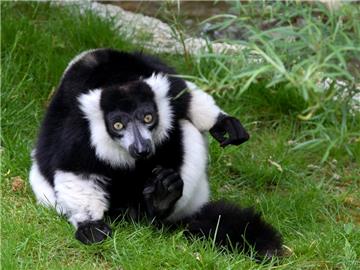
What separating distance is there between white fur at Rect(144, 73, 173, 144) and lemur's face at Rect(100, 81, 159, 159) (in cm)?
4

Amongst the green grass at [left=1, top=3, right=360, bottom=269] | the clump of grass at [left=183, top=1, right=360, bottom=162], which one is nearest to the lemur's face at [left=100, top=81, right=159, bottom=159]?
the green grass at [left=1, top=3, right=360, bottom=269]

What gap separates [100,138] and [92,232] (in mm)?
547

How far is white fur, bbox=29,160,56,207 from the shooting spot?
512 cm

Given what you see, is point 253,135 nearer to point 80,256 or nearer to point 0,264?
point 80,256

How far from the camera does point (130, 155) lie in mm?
4812

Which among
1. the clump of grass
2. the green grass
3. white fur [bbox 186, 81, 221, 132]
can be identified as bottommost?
the green grass

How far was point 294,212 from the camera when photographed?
17.5 ft

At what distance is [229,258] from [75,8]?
321 cm

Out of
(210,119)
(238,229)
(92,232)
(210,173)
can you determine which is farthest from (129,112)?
(210,173)

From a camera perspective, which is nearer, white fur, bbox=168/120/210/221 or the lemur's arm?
white fur, bbox=168/120/210/221

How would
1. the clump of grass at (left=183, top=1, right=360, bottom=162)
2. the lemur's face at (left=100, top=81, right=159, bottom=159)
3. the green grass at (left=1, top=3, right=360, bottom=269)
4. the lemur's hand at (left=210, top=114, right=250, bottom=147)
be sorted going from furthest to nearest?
the lemur's hand at (left=210, top=114, right=250, bottom=147) → the lemur's face at (left=100, top=81, right=159, bottom=159) → the green grass at (left=1, top=3, right=360, bottom=269) → the clump of grass at (left=183, top=1, right=360, bottom=162)

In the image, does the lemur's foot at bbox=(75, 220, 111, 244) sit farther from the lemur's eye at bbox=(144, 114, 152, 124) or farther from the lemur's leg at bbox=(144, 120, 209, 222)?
the lemur's eye at bbox=(144, 114, 152, 124)

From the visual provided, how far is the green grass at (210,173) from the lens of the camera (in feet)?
15.1

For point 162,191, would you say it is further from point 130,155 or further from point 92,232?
point 92,232
